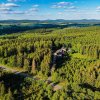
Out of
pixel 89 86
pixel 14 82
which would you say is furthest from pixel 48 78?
pixel 89 86

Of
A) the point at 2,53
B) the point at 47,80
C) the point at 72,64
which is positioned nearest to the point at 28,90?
the point at 47,80

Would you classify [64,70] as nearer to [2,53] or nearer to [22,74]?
[22,74]

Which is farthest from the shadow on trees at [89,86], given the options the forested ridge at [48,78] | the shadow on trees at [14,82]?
the shadow on trees at [14,82]

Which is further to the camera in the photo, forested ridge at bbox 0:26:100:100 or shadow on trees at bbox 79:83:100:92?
shadow on trees at bbox 79:83:100:92

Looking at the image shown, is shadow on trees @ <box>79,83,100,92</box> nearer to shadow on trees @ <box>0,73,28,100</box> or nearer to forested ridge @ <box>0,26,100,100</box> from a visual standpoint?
forested ridge @ <box>0,26,100,100</box>

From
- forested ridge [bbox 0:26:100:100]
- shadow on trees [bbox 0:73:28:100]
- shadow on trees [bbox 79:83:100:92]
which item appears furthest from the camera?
shadow on trees [bbox 79:83:100:92]

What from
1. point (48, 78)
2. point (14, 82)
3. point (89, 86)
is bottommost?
point (48, 78)

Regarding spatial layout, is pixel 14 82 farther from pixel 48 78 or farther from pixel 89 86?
pixel 89 86

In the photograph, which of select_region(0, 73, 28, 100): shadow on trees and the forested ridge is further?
select_region(0, 73, 28, 100): shadow on trees

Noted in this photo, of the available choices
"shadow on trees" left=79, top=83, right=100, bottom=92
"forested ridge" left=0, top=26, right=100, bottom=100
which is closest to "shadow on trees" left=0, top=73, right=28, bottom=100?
"forested ridge" left=0, top=26, right=100, bottom=100

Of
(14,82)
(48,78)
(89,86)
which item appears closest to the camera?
(89,86)

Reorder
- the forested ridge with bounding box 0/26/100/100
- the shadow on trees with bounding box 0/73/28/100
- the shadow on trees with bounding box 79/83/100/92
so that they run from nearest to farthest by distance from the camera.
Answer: the forested ridge with bounding box 0/26/100/100 → the shadow on trees with bounding box 0/73/28/100 → the shadow on trees with bounding box 79/83/100/92
